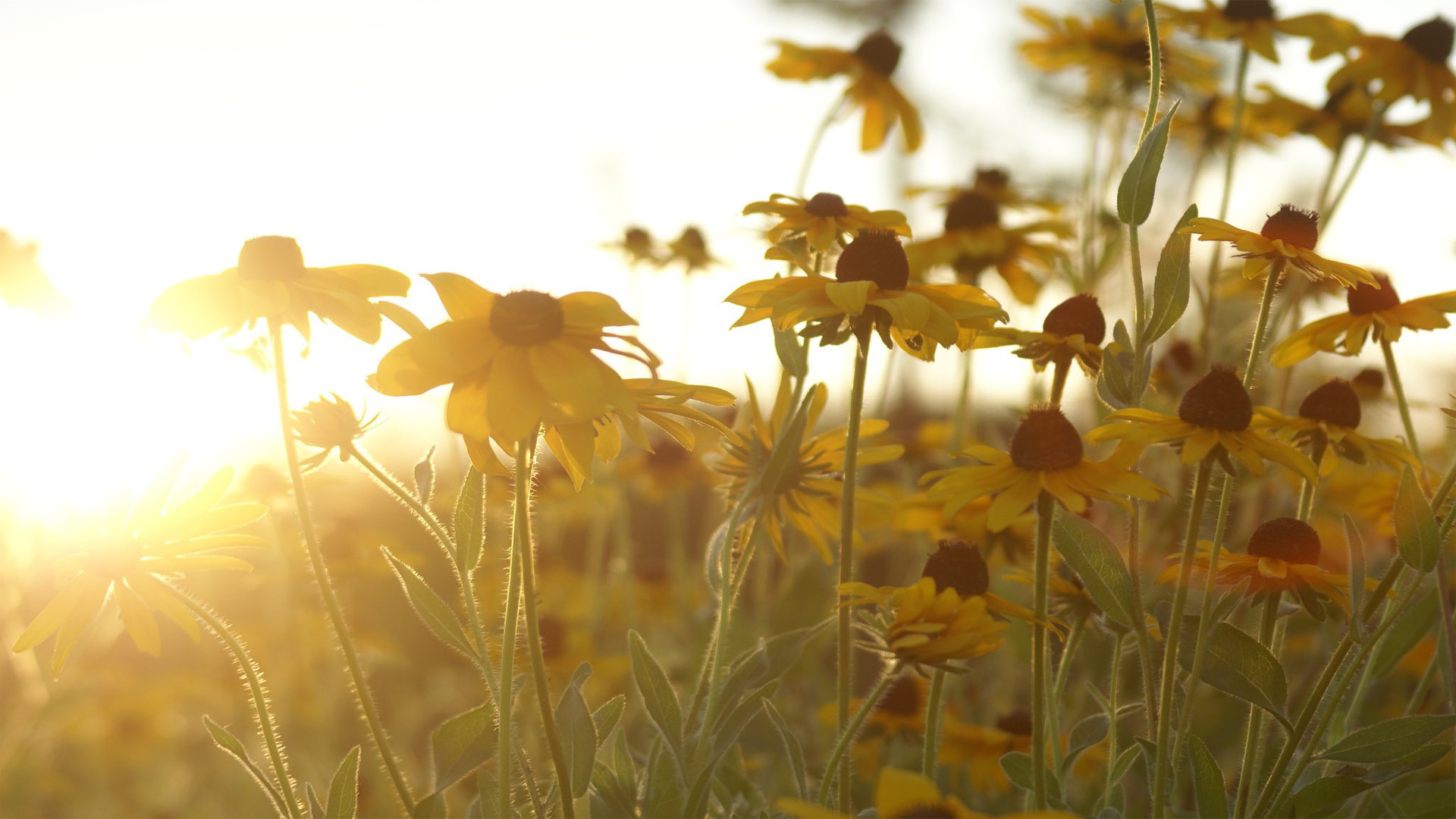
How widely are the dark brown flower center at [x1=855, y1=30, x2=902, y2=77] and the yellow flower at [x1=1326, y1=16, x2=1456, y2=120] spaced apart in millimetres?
1045

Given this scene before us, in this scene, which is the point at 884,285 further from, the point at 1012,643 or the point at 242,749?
the point at 1012,643

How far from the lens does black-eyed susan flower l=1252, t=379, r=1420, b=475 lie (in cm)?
159

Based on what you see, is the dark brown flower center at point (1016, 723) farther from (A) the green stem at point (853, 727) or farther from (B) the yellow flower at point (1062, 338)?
(A) the green stem at point (853, 727)

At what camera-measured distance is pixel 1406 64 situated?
2541mm

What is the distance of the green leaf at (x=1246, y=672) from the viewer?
123 cm

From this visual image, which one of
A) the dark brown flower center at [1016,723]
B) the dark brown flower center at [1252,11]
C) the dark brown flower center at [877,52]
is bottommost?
the dark brown flower center at [1016,723]

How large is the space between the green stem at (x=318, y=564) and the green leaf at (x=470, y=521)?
14 centimetres

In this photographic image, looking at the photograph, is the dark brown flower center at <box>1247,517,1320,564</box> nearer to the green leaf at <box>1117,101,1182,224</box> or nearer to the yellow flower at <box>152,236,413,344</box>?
the green leaf at <box>1117,101,1182,224</box>

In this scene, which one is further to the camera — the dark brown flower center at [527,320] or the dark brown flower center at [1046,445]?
the dark brown flower center at [1046,445]

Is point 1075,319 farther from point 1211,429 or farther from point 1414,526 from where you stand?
point 1414,526

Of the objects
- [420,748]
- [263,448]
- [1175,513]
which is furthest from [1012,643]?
[420,748]

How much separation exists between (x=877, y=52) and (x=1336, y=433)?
1793mm

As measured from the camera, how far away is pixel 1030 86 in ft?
27.5

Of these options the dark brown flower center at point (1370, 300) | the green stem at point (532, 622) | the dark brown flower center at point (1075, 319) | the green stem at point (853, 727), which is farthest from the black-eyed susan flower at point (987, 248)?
the green stem at point (532, 622)
